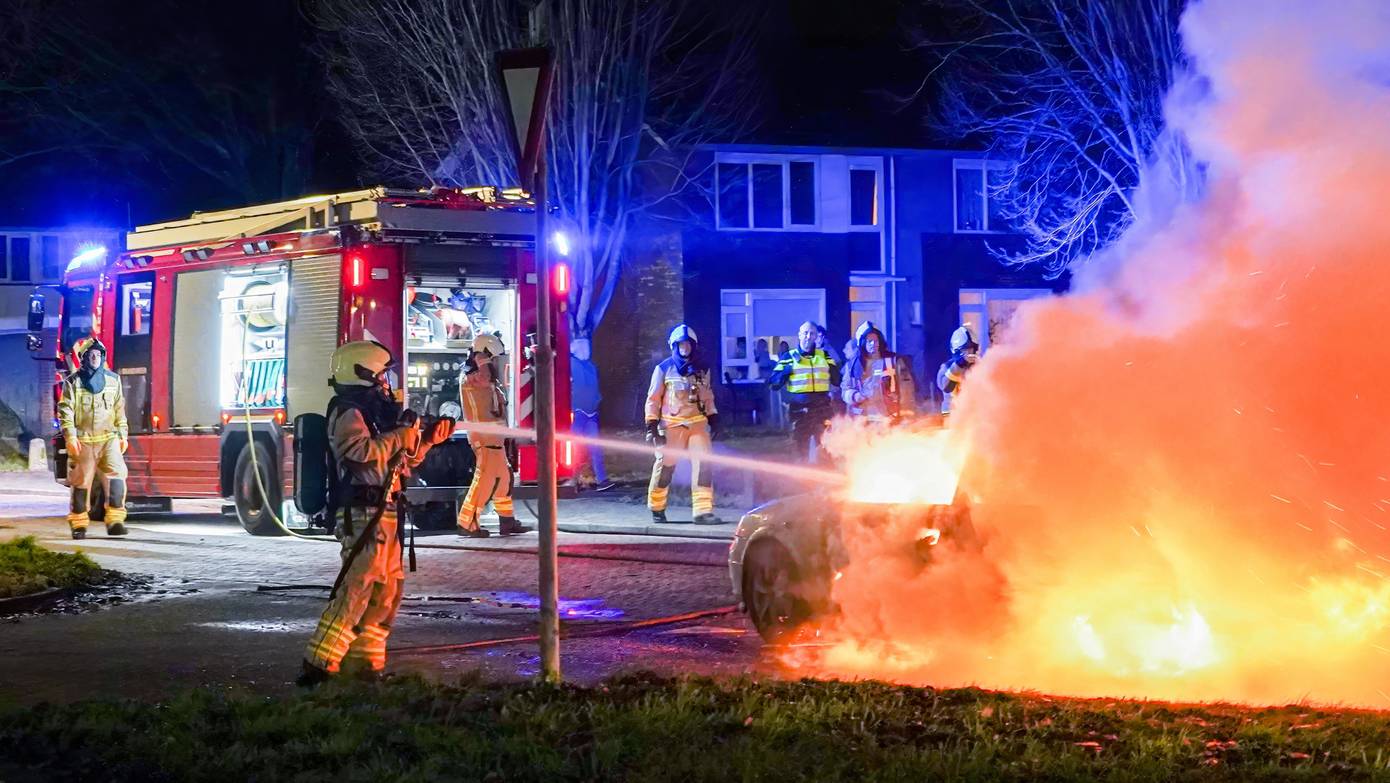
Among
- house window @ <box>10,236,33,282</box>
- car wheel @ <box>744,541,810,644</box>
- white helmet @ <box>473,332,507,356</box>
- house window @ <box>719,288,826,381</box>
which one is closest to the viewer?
car wheel @ <box>744,541,810,644</box>

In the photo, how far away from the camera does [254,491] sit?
15.4m

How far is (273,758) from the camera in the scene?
584cm

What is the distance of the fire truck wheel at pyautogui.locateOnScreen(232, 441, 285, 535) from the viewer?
15.1 m

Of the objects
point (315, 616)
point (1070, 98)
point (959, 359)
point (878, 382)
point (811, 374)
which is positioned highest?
point (1070, 98)

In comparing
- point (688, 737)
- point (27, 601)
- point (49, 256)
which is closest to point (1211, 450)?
point (688, 737)

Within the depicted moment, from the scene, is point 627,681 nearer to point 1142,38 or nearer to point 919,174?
point 1142,38

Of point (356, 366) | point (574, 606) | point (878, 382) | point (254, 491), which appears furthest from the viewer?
point (878, 382)

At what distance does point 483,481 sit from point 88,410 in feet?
13.9

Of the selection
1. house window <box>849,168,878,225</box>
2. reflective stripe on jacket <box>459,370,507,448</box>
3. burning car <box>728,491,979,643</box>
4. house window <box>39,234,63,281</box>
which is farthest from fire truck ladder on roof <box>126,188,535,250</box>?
house window <box>39,234,63,281</box>

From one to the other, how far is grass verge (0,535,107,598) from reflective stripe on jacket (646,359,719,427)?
19.4 feet

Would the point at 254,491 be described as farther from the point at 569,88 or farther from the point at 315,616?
the point at 569,88

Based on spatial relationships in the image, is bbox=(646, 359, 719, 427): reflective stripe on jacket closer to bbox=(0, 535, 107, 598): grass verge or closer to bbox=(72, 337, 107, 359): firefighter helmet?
bbox=(72, 337, 107, 359): firefighter helmet

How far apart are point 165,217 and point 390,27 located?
15797 mm

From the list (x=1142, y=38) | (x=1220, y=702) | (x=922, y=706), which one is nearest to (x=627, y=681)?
(x=922, y=706)
